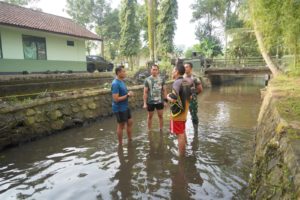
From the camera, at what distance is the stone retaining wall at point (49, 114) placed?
6.43m

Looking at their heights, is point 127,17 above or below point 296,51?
above

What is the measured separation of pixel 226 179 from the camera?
4.20m

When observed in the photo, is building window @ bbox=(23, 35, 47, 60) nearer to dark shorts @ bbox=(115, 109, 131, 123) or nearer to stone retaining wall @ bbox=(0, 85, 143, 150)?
stone retaining wall @ bbox=(0, 85, 143, 150)

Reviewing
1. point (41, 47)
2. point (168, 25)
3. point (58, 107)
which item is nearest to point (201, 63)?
point (168, 25)

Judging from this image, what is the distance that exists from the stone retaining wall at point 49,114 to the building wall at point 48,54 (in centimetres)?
699

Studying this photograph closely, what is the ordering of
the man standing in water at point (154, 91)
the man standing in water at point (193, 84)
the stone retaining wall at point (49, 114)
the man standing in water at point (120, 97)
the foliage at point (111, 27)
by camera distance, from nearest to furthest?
the man standing in water at point (120, 97)
the man standing in water at point (193, 84)
the stone retaining wall at point (49, 114)
the man standing in water at point (154, 91)
the foliage at point (111, 27)

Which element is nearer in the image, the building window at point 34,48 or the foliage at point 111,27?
the building window at point 34,48

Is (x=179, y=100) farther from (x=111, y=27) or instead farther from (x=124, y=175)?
(x=111, y=27)

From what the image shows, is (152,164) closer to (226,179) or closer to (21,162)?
(226,179)

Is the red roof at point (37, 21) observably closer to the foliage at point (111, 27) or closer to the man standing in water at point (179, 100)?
the man standing in water at point (179, 100)

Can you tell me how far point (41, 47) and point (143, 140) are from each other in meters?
12.5

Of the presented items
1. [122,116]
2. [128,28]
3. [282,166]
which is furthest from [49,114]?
[128,28]

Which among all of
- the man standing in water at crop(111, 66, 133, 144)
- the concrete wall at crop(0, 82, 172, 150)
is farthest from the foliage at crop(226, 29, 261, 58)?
the man standing in water at crop(111, 66, 133, 144)

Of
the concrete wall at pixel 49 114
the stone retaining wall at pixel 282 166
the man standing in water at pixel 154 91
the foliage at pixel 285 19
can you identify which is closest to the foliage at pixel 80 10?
the concrete wall at pixel 49 114
